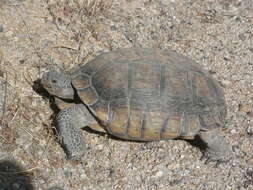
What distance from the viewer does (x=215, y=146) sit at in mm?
4555

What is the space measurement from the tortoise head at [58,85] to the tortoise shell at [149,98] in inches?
6.3

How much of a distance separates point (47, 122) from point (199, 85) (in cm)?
184

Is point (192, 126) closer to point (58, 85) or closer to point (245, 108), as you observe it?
point (245, 108)

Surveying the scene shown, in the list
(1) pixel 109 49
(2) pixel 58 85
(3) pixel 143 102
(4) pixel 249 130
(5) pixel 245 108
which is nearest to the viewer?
(3) pixel 143 102

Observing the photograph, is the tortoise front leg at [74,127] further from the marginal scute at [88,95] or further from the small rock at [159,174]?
the small rock at [159,174]

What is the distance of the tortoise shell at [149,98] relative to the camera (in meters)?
4.35

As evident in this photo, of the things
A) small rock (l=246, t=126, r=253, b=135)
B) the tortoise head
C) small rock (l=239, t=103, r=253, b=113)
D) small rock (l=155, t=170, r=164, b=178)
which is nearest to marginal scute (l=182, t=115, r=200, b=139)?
small rock (l=155, t=170, r=164, b=178)

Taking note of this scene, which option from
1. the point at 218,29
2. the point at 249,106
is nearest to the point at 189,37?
the point at 218,29

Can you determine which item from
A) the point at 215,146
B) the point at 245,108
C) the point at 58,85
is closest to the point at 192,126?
the point at 215,146

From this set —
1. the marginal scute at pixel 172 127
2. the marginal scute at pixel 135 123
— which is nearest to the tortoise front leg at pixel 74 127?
the marginal scute at pixel 135 123

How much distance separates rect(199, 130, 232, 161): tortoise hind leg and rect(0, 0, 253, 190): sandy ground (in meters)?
0.09

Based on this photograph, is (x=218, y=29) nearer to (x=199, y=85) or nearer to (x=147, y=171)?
(x=199, y=85)

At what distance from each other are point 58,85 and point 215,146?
1948 mm

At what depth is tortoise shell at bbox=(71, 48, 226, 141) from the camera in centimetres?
435
